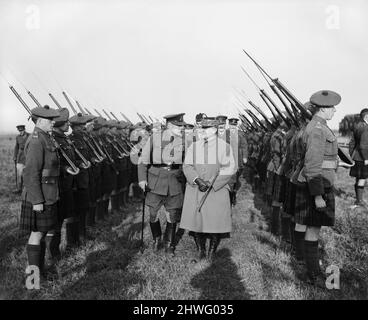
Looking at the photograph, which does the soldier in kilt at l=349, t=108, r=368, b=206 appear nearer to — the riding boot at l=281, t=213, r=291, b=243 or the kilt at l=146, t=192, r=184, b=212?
the riding boot at l=281, t=213, r=291, b=243

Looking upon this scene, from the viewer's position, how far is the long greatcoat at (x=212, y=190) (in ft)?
19.1

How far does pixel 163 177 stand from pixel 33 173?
89.0 inches

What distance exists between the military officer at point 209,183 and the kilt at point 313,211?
1156mm

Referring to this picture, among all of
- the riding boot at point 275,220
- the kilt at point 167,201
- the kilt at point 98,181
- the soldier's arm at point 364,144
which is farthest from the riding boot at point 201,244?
the soldier's arm at point 364,144

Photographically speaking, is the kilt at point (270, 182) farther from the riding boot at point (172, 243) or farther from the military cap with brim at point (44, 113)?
the military cap with brim at point (44, 113)

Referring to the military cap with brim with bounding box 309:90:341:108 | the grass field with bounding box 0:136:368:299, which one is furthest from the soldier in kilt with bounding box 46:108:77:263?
the military cap with brim with bounding box 309:90:341:108

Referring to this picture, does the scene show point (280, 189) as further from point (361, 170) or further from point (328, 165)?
point (361, 170)

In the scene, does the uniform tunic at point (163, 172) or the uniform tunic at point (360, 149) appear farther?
the uniform tunic at point (360, 149)

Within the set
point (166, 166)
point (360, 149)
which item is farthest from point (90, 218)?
point (360, 149)

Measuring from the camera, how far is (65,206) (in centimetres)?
582

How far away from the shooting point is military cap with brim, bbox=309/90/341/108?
4.99 metres

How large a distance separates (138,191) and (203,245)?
637 centimetres

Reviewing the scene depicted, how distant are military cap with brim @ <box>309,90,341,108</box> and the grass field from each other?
235 cm
